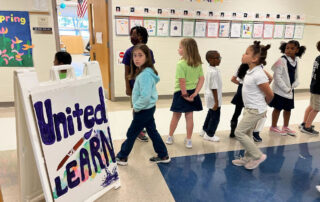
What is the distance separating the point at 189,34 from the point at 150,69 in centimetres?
298

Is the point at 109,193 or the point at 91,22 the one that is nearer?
the point at 109,193

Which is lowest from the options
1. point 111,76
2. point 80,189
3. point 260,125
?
point 80,189

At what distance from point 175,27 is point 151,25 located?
0.50m

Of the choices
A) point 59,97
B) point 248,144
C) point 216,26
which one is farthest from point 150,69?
point 216,26

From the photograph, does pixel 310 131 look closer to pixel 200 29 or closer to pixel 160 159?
pixel 160 159

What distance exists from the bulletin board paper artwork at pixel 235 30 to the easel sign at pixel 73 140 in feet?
13.0

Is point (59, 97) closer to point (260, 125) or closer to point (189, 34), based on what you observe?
point (260, 125)

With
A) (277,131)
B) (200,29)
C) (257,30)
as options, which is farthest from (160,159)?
(257,30)

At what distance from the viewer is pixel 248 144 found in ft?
7.79

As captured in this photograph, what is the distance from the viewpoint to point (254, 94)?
2.32 m

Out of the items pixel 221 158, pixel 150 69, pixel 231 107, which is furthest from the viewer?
pixel 231 107

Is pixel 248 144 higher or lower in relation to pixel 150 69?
lower

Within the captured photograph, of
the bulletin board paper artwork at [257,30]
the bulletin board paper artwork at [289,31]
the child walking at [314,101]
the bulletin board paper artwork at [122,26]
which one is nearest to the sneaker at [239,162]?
the child walking at [314,101]

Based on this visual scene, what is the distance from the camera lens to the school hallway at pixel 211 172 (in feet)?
6.83
